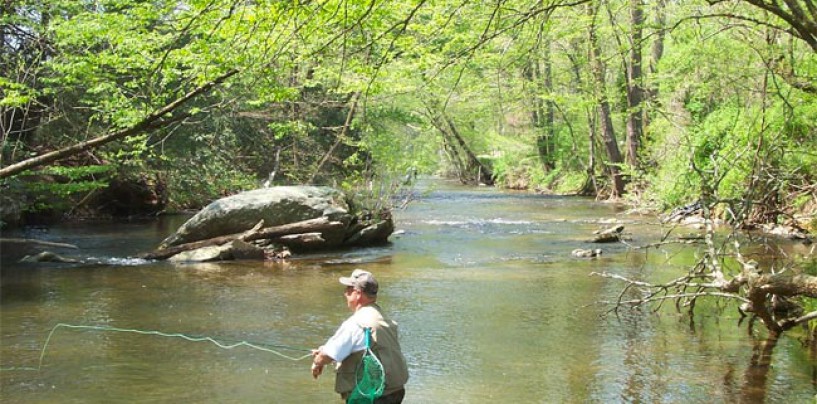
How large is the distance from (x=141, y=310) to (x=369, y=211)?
8059 millimetres

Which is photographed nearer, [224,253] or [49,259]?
[49,259]

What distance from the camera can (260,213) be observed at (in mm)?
16219

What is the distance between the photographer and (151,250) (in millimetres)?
16125

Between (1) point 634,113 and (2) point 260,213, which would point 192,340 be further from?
(1) point 634,113

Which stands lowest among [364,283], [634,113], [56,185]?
[364,283]

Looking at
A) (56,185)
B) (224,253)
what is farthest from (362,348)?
(56,185)

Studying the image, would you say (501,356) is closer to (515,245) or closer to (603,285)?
(603,285)

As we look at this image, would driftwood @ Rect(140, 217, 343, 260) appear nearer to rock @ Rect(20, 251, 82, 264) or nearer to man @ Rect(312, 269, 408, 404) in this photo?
rock @ Rect(20, 251, 82, 264)

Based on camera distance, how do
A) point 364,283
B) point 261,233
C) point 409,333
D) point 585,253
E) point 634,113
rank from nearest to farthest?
point 364,283 < point 409,333 < point 585,253 < point 261,233 < point 634,113

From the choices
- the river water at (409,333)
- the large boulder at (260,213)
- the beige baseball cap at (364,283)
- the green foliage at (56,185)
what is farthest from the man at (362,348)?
the green foliage at (56,185)

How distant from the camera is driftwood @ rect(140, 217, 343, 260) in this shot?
15.3 meters

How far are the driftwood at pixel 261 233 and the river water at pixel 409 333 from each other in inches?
24.4

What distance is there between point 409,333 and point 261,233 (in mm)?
7237

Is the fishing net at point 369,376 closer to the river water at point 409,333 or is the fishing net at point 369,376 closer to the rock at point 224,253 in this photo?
the river water at point 409,333
